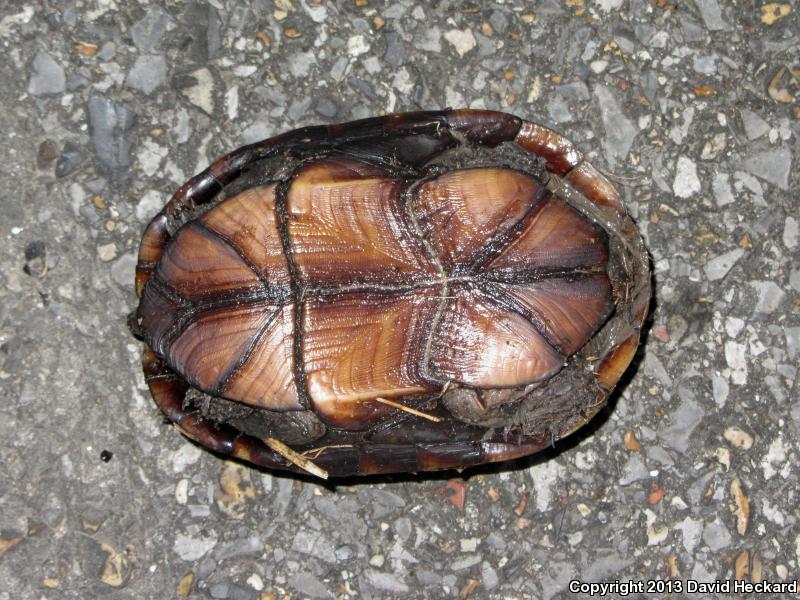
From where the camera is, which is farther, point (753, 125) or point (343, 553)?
point (753, 125)

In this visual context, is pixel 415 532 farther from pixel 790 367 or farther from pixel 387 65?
pixel 387 65

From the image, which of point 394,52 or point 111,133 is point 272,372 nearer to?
point 111,133

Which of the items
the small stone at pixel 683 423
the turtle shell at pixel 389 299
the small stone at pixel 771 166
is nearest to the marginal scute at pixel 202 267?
the turtle shell at pixel 389 299

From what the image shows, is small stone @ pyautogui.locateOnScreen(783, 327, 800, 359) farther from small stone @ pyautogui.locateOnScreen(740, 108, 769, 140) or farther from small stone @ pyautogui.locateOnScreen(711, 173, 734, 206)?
small stone @ pyautogui.locateOnScreen(740, 108, 769, 140)

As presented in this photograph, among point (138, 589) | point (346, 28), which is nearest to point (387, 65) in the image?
point (346, 28)

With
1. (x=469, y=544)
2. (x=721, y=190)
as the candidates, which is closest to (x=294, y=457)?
(x=469, y=544)

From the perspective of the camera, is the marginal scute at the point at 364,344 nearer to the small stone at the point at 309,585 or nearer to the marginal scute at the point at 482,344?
the marginal scute at the point at 482,344
